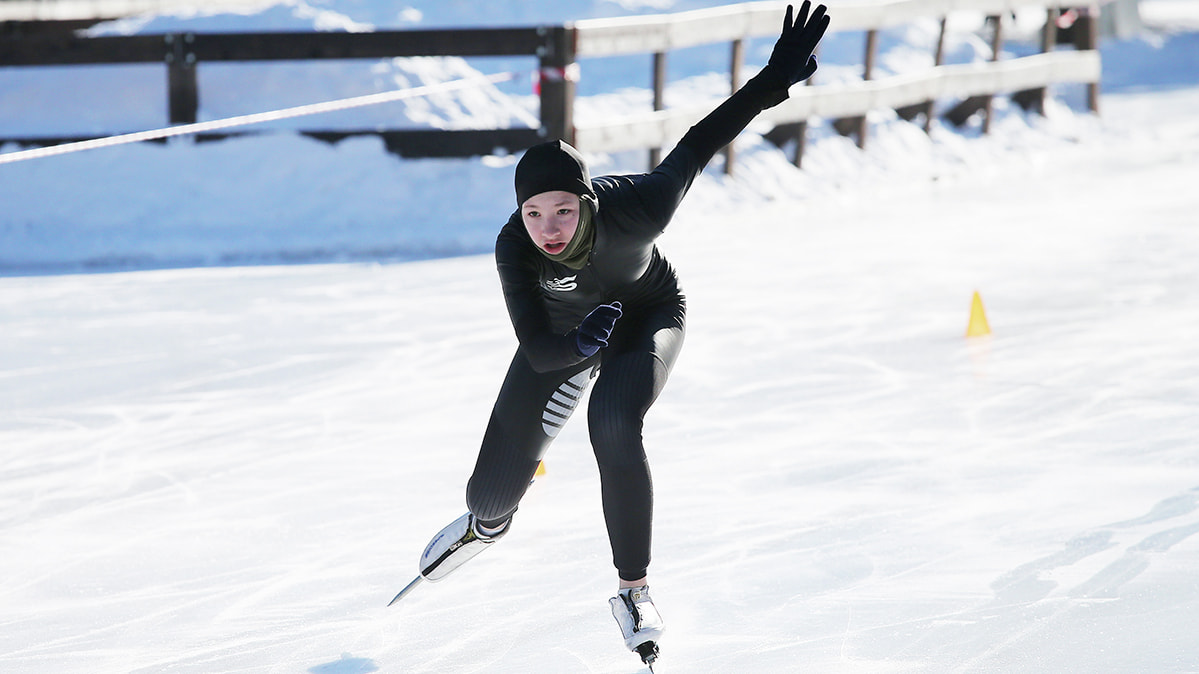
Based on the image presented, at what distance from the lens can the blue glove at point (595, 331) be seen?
9.73 feet

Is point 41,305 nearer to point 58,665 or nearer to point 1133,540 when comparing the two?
point 58,665

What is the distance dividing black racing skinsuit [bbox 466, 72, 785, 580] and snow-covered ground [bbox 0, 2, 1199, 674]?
0.36 meters

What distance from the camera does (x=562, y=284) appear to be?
10.8 ft

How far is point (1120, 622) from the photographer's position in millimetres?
3307

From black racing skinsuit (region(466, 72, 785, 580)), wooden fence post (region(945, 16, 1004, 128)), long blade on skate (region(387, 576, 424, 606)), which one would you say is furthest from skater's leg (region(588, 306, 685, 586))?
wooden fence post (region(945, 16, 1004, 128))

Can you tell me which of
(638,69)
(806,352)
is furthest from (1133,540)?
(638,69)

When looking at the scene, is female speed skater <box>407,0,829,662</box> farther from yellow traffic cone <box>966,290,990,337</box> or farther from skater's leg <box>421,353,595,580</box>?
yellow traffic cone <box>966,290,990,337</box>

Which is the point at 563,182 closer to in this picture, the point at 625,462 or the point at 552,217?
the point at 552,217

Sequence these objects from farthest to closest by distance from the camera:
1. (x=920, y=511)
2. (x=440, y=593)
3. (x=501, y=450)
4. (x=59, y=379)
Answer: (x=59, y=379)
(x=920, y=511)
(x=440, y=593)
(x=501, y=450)

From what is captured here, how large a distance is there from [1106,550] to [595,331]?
5.65 feet

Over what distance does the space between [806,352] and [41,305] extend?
4127 millimetres

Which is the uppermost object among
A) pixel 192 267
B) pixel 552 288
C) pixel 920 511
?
pixel 552 288

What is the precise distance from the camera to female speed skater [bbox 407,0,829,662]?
309 centimetres

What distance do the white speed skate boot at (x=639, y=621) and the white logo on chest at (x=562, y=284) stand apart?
0.71 metres
